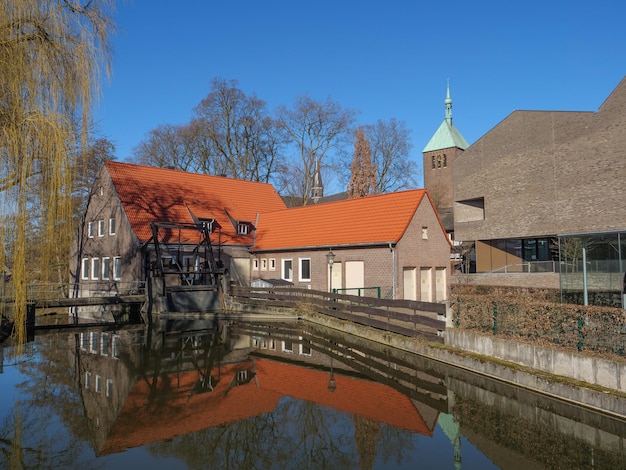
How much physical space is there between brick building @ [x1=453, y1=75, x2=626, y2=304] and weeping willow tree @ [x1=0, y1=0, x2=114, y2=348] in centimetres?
1798

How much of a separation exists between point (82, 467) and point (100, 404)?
108 inches

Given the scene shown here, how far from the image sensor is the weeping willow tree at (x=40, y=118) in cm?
809

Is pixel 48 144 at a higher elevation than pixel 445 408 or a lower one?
higher

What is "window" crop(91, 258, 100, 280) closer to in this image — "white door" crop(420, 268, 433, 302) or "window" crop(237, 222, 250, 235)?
"window" crop(237, 222, 250, 235)

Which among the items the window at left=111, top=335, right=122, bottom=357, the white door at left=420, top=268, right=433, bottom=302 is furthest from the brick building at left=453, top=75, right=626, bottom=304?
the window at left=111, top=335, right=122, bottom=357

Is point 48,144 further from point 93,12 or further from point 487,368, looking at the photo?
point 487,368

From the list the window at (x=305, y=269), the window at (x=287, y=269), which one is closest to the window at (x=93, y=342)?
the window at (x=305, y=269)

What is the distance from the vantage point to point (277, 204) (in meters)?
34.2

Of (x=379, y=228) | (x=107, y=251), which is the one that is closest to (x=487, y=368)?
(x=379, y=228)

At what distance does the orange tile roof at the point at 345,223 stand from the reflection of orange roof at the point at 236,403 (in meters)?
11.9

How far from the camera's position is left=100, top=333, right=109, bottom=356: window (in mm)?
13682

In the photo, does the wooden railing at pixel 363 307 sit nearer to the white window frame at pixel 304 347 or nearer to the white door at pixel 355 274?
the white window frame at pixel 304 347

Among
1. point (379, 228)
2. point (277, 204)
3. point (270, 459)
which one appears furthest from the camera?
point (277, 204)

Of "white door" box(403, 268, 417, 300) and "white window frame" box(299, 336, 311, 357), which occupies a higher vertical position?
"white door" box(403, 268, 417, 300)
